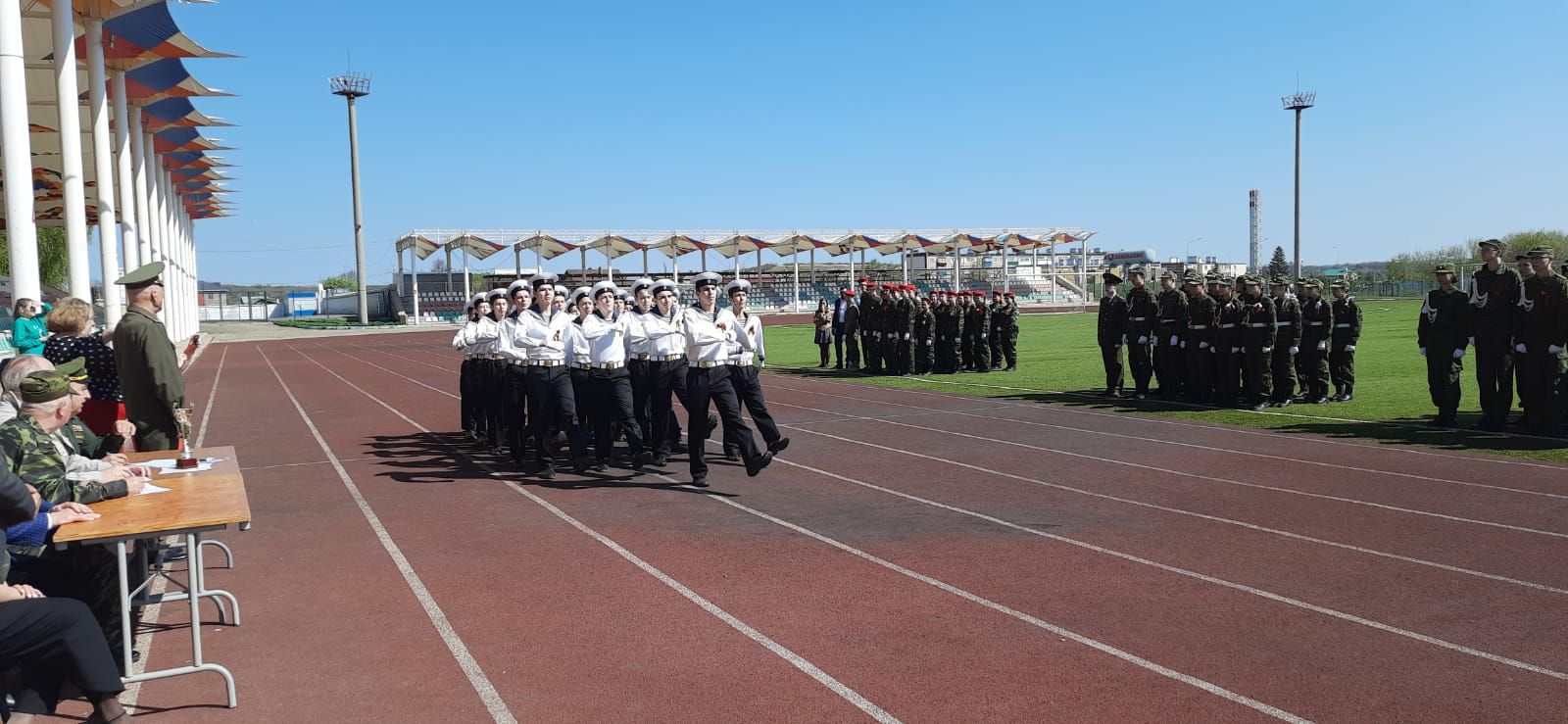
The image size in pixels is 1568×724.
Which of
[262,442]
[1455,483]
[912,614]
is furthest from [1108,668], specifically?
[262,442]

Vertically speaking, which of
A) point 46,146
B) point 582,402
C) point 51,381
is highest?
point 46,146

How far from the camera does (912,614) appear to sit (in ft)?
18.5

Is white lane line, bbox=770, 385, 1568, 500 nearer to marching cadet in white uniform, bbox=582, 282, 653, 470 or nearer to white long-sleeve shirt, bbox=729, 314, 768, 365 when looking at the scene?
white long-sleeve shirt, bbox=729, 314, 768, 365

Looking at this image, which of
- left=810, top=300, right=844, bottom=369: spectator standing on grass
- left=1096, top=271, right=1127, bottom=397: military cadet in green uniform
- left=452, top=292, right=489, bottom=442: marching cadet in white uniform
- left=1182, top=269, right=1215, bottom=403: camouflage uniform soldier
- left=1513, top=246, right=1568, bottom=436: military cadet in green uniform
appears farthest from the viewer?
left=810, top=300, right=844, bottom=369: spectator standing on grass

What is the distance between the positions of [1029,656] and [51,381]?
4.49 m

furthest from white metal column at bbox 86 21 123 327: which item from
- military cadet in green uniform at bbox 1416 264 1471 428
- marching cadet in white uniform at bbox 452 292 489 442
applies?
military cadet in green uniform at bbox 1416 264 1471 428

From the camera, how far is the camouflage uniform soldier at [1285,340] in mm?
14477

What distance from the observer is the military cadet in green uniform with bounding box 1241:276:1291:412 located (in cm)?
1423

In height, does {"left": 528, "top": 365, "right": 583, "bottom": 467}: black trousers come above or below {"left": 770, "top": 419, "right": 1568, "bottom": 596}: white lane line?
above

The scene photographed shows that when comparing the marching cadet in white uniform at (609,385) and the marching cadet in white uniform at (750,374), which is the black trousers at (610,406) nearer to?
the marching cadet in white uniform at (609,385)

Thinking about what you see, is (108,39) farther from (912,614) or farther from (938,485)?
(912,614)

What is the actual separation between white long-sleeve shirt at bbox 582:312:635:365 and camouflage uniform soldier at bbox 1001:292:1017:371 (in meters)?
12.2

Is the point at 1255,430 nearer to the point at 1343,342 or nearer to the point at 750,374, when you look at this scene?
the point at 1343,342

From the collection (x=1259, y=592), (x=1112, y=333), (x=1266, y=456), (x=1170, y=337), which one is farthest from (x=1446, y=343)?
(x=1259, y=592)
